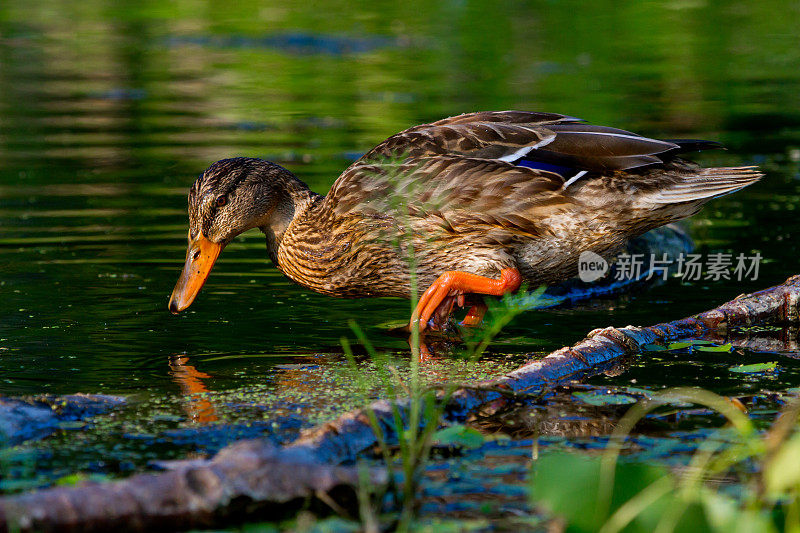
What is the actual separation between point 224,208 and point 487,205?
155 centimetres

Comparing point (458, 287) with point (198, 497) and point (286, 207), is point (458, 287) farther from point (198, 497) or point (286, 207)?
point (198, 497)

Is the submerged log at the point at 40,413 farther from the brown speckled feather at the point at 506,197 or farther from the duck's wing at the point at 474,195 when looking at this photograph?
the duck's wing at the point at 474,195

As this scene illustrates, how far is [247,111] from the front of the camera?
13.8m

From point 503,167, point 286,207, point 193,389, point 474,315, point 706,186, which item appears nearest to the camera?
point 193,389

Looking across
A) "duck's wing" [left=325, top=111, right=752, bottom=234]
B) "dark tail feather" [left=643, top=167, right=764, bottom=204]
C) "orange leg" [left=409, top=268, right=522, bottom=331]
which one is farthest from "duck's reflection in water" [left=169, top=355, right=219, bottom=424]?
"dark tail feather" [left=643, top=167, right=764, bottom=204]

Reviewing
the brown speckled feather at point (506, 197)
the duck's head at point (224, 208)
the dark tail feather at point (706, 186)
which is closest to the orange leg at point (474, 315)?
the brown speckled feather at point (506, 197)

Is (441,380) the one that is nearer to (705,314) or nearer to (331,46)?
(705,314)

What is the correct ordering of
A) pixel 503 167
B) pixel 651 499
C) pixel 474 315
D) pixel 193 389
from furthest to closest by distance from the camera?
pixel 474 315, pixel 503 167, pixel 193 389, pixel 651 499

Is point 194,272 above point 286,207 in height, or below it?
below

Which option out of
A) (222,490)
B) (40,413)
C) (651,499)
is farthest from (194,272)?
(651,499)

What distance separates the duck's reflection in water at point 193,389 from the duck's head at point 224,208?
3.28 feet

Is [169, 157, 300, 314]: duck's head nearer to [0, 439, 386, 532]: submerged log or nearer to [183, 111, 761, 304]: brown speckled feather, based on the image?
[183, 111, 761, 304]: brown speckled feather

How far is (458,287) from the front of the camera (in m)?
5.77

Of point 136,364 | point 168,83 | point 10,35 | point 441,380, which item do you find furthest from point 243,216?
point 10,35
